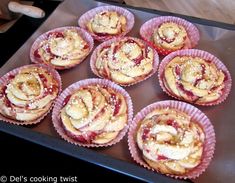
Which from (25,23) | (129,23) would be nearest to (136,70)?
(129,23)

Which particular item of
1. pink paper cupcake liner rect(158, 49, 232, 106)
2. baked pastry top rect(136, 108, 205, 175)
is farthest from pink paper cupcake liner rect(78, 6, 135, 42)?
baked pastry top rect(136, 108, 205, 175)

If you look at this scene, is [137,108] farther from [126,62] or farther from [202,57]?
[202,57]

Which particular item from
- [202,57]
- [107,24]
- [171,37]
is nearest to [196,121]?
[202,57]

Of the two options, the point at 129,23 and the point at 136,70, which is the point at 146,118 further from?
the point at 129,23

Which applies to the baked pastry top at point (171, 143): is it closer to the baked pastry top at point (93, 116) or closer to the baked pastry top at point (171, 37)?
the baked pastry top at point (93, 116)

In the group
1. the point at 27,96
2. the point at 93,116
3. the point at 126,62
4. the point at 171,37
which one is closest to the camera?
the point at 93,116

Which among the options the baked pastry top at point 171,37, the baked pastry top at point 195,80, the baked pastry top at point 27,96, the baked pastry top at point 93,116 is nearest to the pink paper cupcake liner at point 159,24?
the baked pastry top at point 171,37
